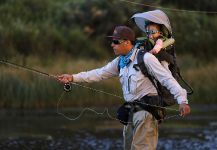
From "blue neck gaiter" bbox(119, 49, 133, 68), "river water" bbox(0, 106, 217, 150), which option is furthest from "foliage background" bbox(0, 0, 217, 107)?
"blue neck gaiter" bbox(119, 49, 133, 68)

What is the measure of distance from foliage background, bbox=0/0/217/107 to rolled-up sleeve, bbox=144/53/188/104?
42.0 ft

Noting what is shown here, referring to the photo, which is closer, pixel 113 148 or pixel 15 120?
pixel 113 148

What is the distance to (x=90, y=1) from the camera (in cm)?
2912

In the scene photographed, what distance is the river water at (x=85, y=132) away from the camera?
13688mm

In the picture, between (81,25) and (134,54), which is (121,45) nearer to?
(134,54)

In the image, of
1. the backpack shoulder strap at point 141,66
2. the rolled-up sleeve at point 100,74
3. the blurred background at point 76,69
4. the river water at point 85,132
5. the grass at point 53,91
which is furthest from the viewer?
the grass at point 53,91

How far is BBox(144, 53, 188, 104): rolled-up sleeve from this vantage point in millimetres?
6570

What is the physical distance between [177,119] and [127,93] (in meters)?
11.9

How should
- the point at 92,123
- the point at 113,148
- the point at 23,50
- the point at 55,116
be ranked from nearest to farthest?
1. the point at 113,148
2. the point at 92,123
3. the point at 55,116
4. the point at 23,50

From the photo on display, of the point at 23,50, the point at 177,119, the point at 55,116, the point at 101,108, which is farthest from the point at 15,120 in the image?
the point at 23,50

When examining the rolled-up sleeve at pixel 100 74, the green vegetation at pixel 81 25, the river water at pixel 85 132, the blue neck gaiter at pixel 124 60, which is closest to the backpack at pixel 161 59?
the blue neck gaiter at pixel 124 60

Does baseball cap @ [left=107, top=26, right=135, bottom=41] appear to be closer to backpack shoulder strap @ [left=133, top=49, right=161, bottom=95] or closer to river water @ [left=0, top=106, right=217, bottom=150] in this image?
backpack shoulder strap @ [left=133, top=49, right=161, bottom=95]

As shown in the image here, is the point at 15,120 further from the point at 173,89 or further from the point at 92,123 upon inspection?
the point at 173,89

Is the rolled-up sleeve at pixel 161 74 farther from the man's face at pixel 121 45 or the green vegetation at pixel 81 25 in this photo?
the green vegetation at pixel 81 25
